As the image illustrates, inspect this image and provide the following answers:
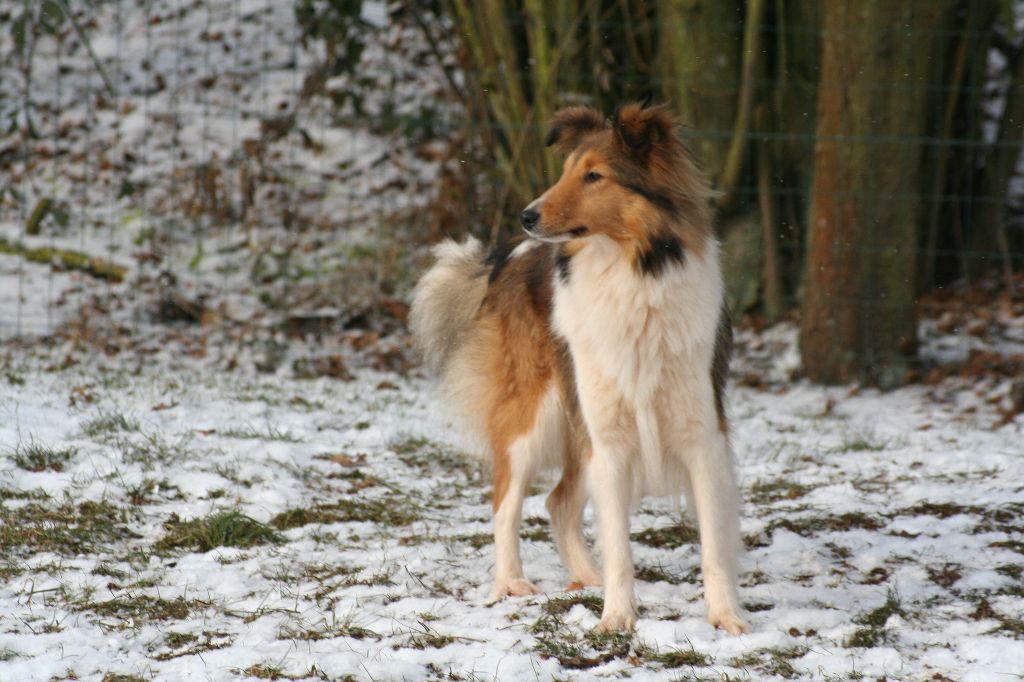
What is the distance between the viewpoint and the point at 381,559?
430 centimetres

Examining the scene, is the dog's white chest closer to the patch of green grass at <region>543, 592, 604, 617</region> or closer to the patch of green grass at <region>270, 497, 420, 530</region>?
the patch of green grass at <region>543, 592, 604, 617</region>

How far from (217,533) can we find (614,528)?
5.33 ft

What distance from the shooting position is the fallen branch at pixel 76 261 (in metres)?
10.1

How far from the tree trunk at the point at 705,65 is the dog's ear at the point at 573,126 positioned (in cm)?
436

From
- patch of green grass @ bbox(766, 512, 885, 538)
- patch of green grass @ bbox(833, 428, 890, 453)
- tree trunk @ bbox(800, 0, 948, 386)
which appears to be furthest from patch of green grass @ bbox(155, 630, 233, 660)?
tree trunk @ bbox(800, 0, 948, 386)

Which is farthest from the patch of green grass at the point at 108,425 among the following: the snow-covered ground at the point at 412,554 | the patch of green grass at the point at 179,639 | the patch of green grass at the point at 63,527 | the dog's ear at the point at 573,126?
the dog's ear at the point at 573,126

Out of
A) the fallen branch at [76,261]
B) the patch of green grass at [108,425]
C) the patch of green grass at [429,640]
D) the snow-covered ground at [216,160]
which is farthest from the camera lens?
the fallen branch at [76,261]

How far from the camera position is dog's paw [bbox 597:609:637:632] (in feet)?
11.7

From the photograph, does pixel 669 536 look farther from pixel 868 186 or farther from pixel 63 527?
pixel 868 186

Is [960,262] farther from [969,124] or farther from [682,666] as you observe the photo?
[682,666]

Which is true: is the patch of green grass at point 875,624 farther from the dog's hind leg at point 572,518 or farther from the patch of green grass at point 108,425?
the patch of green grass at point 108,425

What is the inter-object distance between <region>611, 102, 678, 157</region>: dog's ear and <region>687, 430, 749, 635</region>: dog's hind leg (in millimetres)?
984

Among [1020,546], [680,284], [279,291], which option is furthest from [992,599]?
[279,291]

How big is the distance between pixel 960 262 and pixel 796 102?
2.10m
